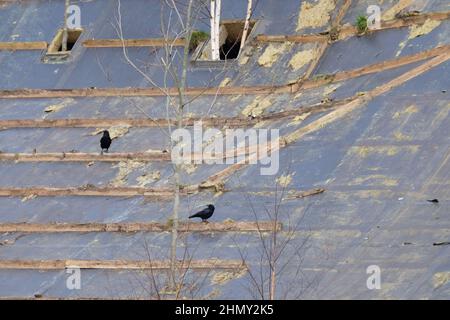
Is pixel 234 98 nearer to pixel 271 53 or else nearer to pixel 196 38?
pixel 271 53

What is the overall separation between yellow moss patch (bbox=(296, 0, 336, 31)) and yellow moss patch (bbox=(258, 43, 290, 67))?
1.45 ft

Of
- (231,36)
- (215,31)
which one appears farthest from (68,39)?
(215,31)

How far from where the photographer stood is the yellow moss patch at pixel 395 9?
23.8 metres

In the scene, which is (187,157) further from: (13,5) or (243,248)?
(13,5)

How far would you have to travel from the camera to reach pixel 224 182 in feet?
68.6

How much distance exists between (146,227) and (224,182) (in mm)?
1316

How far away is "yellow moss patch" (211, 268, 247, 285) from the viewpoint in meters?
18.3

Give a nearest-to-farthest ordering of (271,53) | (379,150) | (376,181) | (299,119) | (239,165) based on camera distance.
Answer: (376,181)
(379,150)
(239,165)
(299,119)
(271,53)

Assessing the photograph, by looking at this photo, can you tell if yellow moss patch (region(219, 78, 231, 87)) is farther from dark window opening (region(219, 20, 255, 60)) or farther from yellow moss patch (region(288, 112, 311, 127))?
yellow moss patch (region(288, 112, 311, 127))

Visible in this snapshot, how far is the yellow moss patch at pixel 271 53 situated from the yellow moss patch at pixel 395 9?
1.66 meters

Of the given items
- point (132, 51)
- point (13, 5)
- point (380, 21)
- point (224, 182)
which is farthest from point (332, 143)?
point (13, 5)

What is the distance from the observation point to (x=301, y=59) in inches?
949

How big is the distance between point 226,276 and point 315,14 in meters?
7.65
